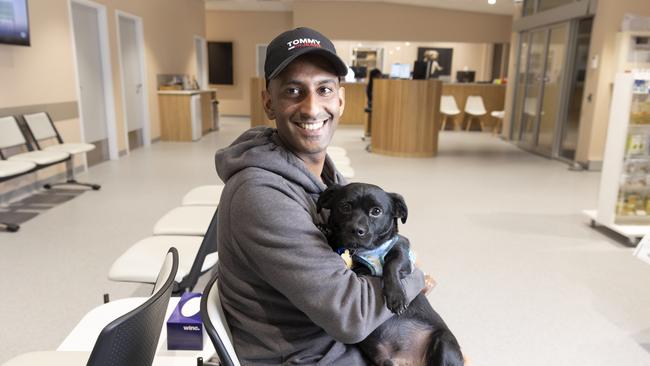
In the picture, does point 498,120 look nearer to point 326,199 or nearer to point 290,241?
point 326,199

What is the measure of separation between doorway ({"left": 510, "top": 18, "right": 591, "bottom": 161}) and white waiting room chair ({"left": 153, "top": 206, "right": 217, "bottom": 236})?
21.3ft

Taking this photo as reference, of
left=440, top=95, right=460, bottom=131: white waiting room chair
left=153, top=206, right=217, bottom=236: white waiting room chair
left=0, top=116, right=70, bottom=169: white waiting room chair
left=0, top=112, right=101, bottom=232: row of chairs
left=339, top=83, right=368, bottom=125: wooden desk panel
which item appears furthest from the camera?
left=339, top=83, right=368, bottom=125: wooden desk panel

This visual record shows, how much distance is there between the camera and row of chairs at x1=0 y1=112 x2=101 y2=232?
14.0ft

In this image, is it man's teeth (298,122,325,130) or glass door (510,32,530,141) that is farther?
glass door (510,32,530,141)

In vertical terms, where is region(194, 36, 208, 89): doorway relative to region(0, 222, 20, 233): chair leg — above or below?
above

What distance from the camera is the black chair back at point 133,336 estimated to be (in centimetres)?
78

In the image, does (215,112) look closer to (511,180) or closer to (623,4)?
(511,180)

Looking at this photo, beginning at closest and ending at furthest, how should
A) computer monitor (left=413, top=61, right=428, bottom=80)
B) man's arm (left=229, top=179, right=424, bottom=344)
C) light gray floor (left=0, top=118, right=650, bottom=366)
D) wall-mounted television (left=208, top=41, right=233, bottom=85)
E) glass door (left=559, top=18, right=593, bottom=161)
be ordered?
man's arm (left=229, top=179, right=424, bottom=344)
light gray floor (left=0, top=118, right=650, bottom=366)
glass door (left=559, top=18, right=593, bottom=161)
computer monitor (left=413, top=61, right=428, bottom=80)
wall-mounted television (left=208, top=41, right=233, bottom=85)

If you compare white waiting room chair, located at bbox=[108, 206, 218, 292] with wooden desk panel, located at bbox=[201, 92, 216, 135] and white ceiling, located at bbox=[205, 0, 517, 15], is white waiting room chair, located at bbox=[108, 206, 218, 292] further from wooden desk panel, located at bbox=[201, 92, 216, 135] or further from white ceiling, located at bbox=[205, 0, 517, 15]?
white ceiling, located at bbox=[205, 0, 517, 15]

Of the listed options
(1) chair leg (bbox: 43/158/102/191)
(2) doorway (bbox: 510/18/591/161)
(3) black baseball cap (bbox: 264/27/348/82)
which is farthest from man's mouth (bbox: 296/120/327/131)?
(2) doorway (bbox: 510/18/591/161)

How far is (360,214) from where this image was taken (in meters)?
1.18

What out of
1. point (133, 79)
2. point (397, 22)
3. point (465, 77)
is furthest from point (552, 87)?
point (133, 79)

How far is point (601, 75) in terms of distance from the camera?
6574 mm

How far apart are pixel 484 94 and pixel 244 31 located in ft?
23.4
